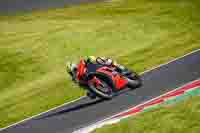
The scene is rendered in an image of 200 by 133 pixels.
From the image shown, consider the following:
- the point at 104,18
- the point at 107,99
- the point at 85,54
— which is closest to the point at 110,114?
the point at 107,99

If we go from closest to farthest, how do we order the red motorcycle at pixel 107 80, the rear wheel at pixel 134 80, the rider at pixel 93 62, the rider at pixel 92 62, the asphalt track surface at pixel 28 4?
the red motorcycle at pixel 107 80, the rear wheel at pixel 134 80, the rider at pixel 92 62, the rider at pixel 93 62, the asphalt track surface at pixel 28 4

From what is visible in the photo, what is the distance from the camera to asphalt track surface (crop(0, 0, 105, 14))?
95.6 feet

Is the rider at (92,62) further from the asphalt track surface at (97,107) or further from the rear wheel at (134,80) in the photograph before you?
the asphalt track surface at (97,107)

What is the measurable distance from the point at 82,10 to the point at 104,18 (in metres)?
2.56

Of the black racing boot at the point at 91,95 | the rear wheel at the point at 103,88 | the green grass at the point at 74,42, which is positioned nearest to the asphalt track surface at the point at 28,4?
the green grass at the point at 74,42

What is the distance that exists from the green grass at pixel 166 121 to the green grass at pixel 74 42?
498 cm

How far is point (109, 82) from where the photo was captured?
17938 mm

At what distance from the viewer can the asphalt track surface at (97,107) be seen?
54.1ft

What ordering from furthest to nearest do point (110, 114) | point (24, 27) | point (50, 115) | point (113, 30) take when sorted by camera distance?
point (24, 27), point (113, 30), point (50, 115), point (110, 114)

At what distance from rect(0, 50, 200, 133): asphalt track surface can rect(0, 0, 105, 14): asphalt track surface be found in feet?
44.0

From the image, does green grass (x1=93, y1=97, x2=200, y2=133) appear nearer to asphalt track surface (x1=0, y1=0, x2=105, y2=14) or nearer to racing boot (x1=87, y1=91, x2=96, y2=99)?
racing boot (x1=87, y1=91, x2=96, y2=99)

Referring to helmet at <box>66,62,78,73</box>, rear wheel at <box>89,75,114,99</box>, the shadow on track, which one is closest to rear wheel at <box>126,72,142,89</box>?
rear wheel at <box>89,75,114,99</box>

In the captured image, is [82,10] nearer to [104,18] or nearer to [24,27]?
[104,18]

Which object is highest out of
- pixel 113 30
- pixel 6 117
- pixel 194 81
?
pixel 113 30
